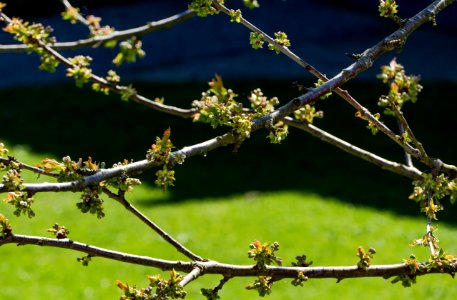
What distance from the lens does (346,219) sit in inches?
283

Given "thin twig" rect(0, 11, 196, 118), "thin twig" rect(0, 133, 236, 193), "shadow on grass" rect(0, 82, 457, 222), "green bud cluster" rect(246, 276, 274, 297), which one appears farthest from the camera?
"shadow on grass" rect(0, 82, 457, 222)

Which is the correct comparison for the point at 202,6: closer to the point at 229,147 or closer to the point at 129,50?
the point at 129,50

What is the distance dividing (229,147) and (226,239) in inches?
88.1

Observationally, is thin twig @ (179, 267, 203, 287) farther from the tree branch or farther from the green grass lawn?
the green grass lawn

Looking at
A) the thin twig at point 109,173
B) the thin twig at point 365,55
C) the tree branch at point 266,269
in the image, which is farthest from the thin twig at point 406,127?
the thin twig at point 109,173

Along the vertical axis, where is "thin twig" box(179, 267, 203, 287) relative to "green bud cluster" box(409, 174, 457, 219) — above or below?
→ below

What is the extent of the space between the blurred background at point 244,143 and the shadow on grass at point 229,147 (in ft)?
0.07

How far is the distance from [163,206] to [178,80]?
151 inches

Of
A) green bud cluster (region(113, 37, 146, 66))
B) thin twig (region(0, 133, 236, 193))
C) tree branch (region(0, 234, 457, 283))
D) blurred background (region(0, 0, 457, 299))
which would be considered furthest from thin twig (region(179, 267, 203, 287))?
blurred background (region(0, 0, 457, 299))

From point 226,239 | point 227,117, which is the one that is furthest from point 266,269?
point 226,239

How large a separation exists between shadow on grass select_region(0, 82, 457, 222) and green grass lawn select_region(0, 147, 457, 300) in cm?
24

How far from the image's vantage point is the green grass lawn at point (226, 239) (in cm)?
609

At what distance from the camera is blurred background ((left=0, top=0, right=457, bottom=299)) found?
6867 mm

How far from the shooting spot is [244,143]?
8859 millimetres
